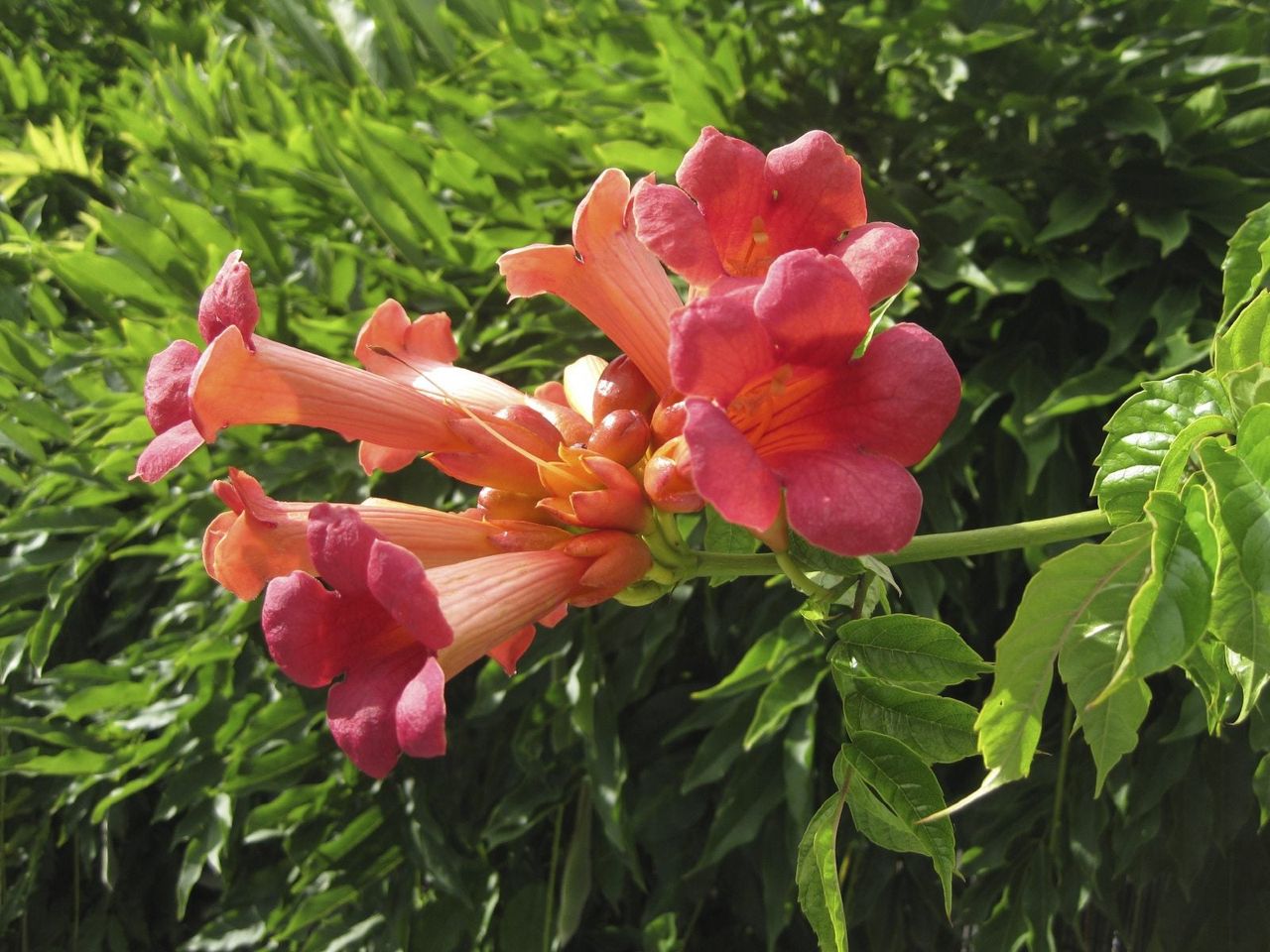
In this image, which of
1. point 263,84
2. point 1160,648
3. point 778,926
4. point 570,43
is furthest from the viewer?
point 263,84

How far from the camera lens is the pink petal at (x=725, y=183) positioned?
2.42 feet

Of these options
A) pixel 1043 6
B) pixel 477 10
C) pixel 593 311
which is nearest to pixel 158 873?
pixel 477 10

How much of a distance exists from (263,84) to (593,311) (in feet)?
5.32

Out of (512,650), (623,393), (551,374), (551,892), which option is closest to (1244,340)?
(623,393)

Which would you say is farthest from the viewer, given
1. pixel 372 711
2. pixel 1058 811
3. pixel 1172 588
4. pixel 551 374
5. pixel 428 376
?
pixel 551 374

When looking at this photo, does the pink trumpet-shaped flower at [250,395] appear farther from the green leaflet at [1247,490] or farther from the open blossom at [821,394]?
the green leaflet at [1247,490]

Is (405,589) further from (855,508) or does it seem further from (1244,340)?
(1244,340)

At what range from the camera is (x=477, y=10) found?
1.90 meters

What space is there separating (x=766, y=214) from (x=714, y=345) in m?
0.22

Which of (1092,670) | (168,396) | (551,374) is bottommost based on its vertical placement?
(551,374)

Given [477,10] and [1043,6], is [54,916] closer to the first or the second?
[477,10]

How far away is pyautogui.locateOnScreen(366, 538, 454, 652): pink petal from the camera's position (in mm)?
589

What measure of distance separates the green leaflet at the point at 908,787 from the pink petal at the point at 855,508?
0.47 feet

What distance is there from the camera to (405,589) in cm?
59
